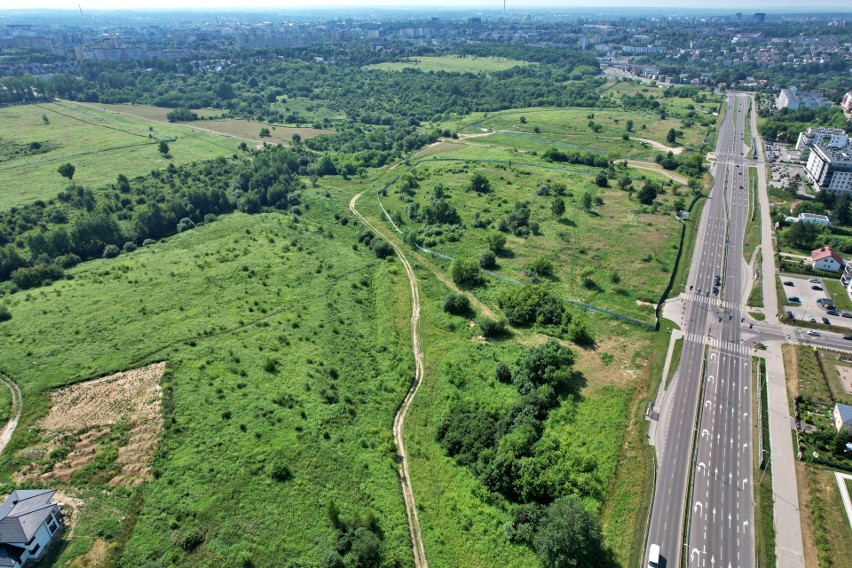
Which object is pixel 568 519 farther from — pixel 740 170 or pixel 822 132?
pixel 822 132

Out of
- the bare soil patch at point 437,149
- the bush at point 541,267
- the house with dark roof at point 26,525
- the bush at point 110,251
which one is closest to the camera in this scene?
the house with dark roof at point 26,525

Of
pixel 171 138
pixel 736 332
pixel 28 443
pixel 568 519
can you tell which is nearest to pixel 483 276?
pixel 736 332

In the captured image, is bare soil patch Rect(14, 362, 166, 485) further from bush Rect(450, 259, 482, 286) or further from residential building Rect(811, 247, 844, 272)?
residential building Rect(811, 247, 844, 272)

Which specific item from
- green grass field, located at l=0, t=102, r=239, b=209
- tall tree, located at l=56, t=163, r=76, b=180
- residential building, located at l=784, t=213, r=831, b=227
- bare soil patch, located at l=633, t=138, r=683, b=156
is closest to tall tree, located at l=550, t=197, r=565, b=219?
residential building, located at l=784, t=213, r=831, b=227

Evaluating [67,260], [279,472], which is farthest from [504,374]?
[67,260]

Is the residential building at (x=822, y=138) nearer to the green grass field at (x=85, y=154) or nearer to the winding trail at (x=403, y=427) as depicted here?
the winding trail at (x=403, y=427)

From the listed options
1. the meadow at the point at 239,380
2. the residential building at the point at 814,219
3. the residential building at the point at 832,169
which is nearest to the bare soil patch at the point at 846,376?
the residential building at the point at 814,219
